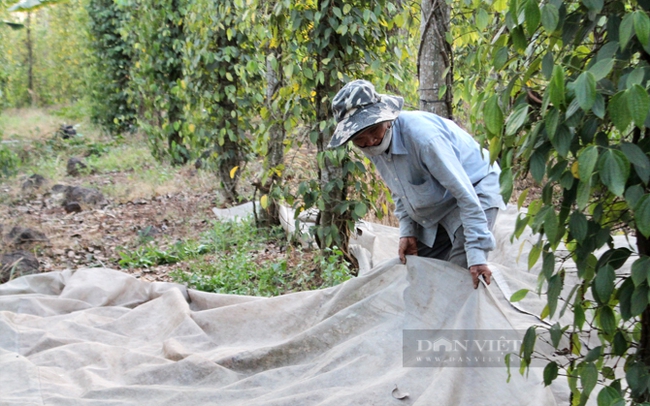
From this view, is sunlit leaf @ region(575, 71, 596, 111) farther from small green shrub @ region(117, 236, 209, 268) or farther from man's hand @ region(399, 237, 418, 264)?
small green shrub @ region(117, 236, 209, 268)

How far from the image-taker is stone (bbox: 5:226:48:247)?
226 inches

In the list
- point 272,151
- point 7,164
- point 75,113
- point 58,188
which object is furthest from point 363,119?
point 75,113

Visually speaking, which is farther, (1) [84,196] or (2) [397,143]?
(1) [84,196]

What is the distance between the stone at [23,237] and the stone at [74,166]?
378 cm

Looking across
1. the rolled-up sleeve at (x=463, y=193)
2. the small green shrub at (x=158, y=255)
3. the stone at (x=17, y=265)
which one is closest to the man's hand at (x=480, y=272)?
the rolled-up sleeve at (x=463, y=193)

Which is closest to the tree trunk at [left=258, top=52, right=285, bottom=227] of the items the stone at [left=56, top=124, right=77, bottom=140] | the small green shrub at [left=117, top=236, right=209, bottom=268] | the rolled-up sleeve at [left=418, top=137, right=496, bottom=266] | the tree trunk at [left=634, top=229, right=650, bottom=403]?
the small green shrub at [left=117, top=236, right=209, bottom=268]

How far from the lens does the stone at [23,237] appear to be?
5731 mm

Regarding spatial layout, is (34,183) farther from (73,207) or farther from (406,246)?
(406,246)

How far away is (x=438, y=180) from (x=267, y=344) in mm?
1322

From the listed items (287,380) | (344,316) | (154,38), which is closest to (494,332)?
(344,316)

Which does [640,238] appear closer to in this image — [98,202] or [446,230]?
[446,230]

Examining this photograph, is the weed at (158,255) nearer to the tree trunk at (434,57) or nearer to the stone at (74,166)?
the tree trunk at (434,57)

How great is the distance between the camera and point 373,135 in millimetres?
2652

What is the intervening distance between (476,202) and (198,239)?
3.97 metres
